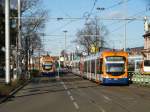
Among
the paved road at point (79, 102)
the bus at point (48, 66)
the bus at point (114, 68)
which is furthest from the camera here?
the bus at point (48, 66)

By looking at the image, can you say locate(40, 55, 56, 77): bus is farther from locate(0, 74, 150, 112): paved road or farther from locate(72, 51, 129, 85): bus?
locate(0, 74, 150, 112): paved road

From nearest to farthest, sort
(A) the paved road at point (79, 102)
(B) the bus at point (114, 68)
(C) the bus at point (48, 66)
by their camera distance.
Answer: (A) the paved road at point (79, 102) < (B) the bus at point (114, 68) < (C) the bus at point (48, 66)

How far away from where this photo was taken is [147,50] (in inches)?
4788

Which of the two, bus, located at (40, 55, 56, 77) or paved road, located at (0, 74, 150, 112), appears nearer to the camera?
paved road, located at (0, 74, 150, 112)

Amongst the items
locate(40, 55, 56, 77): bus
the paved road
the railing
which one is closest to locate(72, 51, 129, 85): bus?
the railing

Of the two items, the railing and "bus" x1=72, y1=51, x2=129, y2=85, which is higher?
"bus" x1=72, y1=51, x2=129, y2=85

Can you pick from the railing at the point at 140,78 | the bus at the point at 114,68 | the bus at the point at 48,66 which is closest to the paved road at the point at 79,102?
the bus at the point at 114,68

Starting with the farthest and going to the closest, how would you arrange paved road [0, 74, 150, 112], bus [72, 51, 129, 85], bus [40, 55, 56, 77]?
bus [40, 55, 56, 77]
bus [72, 51, 129, 85]
paved road [0, 74, 150, 112]

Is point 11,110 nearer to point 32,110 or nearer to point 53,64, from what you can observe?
point 32,110

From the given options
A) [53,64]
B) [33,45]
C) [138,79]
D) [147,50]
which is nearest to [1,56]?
[33,45]

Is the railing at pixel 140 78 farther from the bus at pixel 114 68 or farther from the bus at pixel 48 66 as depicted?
the bus at pixel 48 66

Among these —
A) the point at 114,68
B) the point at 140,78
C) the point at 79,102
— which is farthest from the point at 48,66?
the point at 79,102

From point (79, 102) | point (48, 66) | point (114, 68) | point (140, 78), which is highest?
point (114, 68)

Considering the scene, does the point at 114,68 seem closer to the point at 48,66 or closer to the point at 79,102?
the point at 79,102
